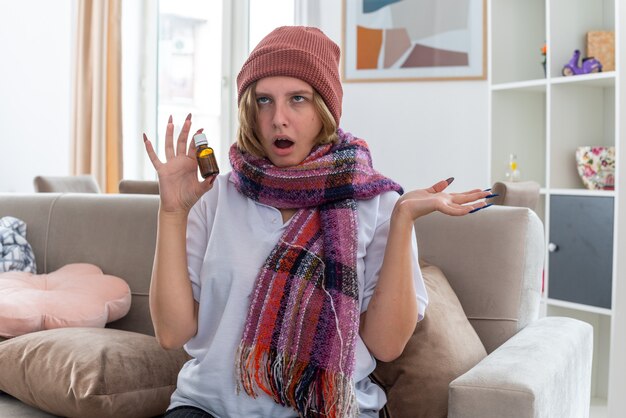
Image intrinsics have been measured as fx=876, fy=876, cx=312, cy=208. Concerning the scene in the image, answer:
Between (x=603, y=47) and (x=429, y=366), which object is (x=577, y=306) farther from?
(x=429, y=366)

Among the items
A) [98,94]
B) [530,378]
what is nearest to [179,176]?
[530,378]

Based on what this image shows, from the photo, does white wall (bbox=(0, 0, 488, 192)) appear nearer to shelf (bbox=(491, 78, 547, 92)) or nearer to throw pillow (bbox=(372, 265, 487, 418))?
shelf (bbox=(491, 78, 547, 92))

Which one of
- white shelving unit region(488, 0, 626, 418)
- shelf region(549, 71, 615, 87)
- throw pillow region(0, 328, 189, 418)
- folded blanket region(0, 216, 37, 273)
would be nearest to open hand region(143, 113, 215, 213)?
throw pillow region(0, 328, 189, 418)

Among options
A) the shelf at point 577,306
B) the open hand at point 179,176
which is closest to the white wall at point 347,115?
the shelf at point 577,306

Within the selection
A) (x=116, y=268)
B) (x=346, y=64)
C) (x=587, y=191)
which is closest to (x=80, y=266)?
(x=116, y=268)

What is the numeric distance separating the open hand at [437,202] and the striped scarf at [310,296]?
0.16 metres

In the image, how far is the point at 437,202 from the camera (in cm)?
146

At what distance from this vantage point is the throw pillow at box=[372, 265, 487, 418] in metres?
1.76

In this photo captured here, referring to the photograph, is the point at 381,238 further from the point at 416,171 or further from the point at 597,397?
the point at 416,171

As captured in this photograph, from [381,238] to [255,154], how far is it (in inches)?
12.4

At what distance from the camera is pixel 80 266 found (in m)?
2.46

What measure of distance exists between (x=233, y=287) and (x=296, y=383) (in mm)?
215

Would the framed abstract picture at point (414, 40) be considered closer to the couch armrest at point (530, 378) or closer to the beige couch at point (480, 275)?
the beige couch at point (480, 275)

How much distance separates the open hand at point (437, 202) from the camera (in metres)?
1.45
